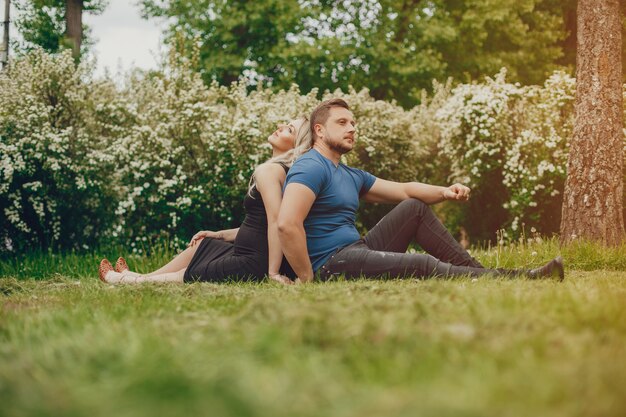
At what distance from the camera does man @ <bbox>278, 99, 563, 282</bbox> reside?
206 inches

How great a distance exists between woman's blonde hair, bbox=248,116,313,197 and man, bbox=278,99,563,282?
7 centimetres

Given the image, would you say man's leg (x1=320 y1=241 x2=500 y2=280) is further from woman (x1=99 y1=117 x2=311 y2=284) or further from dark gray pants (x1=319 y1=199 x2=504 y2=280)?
woman (x1=99 y1=117 x2=311 y2=284)

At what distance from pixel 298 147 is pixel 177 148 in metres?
4.47

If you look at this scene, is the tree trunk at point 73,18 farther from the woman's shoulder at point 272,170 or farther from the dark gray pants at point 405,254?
the dark gray pants at point 405,254

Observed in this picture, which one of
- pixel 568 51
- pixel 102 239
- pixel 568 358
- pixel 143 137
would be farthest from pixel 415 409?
pixel 568 51

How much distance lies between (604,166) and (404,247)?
11.2 feet

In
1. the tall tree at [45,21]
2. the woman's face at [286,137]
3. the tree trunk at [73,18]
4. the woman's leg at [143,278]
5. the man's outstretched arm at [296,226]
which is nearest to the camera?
the man's outstretched arm at [296,226]

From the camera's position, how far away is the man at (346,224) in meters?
5.24

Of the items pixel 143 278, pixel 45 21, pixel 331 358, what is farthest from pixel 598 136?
pixel 45 21

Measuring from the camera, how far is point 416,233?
579cm

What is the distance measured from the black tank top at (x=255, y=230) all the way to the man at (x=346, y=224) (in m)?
0.43

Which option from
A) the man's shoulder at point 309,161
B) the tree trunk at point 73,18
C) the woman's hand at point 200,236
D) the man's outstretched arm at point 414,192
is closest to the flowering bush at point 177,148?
the woman's hand at point 200,236

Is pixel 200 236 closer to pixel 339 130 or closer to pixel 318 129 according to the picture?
pixel 318 129

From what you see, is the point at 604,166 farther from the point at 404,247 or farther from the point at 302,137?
the point at 302,137
